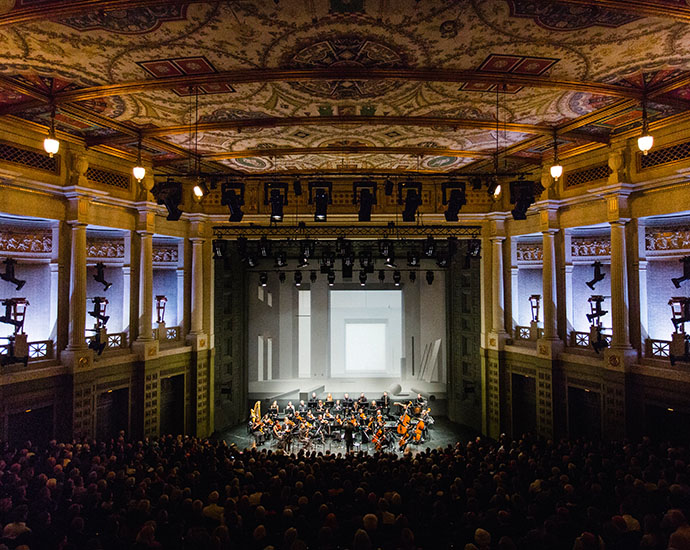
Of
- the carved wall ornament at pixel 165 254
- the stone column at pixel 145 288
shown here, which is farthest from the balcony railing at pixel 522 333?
the carved wall ornament at pixel 165 254

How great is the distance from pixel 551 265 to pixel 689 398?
452 centimetres

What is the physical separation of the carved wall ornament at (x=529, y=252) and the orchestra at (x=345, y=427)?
615cm

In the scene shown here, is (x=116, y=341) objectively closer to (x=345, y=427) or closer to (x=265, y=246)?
(x=265, y=246)

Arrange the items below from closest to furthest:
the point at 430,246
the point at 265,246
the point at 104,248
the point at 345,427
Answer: the point at 345,427 → the point at 430,246 → the point at 265,246 → the point at 104,248

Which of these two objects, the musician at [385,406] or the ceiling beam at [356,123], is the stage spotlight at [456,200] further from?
the musician at [385,406]

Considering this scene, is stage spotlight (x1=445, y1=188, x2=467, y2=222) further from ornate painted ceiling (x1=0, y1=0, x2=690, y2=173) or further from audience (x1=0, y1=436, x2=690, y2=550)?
audience (x1=0, y1=436, x2=690, y2=550)

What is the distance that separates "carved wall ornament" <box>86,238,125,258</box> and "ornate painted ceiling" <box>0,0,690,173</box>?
483 centimetres

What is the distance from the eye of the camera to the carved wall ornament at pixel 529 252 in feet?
50.6

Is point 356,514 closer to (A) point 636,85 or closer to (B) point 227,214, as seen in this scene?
(A) point 636,85

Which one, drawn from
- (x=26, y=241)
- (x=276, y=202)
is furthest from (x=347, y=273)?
(x=26, y=241)

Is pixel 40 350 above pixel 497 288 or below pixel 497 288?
below

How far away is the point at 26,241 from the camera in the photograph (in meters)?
12.3

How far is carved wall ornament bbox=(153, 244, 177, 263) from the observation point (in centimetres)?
1610

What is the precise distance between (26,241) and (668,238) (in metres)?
17.7
